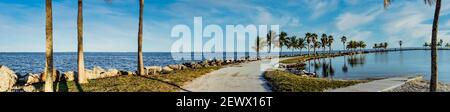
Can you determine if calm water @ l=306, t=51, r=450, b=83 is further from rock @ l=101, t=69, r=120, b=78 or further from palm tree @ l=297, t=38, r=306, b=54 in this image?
palm tree @ l=297, t=38, r=306, b=54

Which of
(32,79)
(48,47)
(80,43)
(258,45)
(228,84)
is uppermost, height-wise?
(258,45)

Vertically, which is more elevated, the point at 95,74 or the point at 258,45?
the point at 258,45

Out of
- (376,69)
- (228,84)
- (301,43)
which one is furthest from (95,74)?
(301,43)

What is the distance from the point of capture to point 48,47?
13.6 meters

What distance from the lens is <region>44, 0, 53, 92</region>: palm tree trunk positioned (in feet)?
44.2

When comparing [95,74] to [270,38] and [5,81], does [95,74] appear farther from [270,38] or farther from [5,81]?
[270,38]

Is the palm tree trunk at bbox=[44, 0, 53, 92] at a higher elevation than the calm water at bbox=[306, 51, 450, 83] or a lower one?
higher

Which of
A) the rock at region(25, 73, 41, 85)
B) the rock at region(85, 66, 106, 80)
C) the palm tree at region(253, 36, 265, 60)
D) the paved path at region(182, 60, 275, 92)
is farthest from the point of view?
the palm tree at region(253, 36, 265, 60)

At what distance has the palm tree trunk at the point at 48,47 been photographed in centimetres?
1347

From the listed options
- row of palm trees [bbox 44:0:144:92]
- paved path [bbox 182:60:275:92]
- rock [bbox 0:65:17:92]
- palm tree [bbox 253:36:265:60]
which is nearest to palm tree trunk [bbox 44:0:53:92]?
row of palm trees [bbox 44:0:144:92]

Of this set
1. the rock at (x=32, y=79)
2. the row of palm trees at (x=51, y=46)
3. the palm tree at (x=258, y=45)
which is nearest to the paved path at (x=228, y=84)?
the row of palm trees at (x=51, y=46)

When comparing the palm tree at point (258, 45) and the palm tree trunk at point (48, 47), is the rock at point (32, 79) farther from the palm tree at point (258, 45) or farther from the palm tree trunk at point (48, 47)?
the palm tree at point (258, 45)
